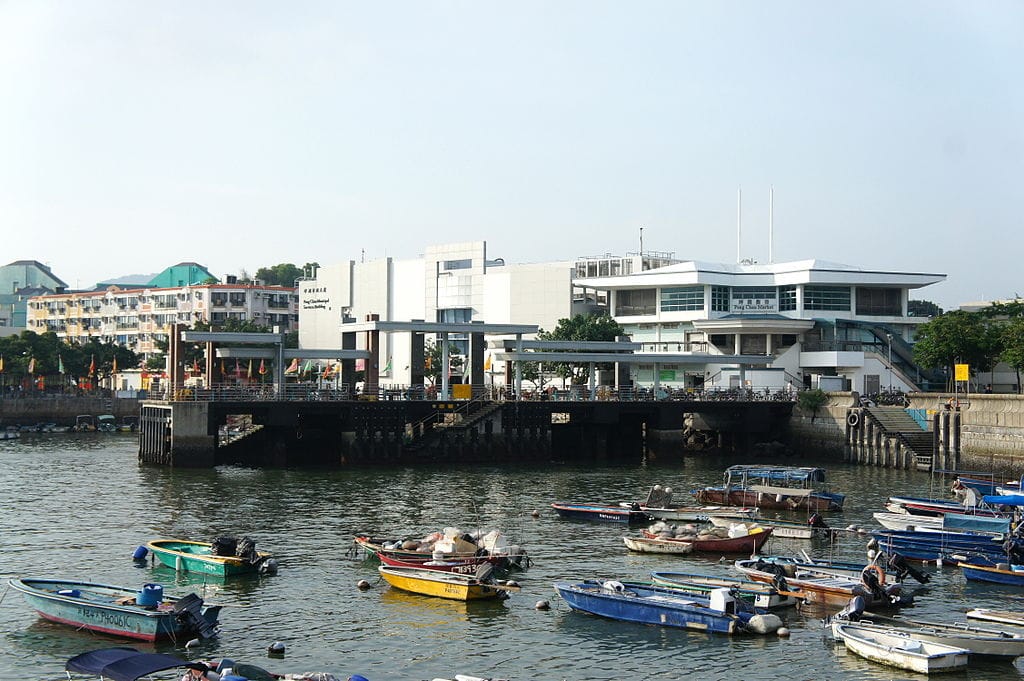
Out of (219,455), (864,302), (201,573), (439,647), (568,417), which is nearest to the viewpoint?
(439,647)

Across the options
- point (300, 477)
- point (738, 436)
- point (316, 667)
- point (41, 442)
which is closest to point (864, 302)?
point (738, 436)

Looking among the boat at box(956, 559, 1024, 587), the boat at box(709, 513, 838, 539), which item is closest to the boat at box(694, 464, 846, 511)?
the boat at box(709, 513, 838, 539)

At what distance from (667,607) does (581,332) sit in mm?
89882

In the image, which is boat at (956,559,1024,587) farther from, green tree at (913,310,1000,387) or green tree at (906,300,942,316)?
green tree at (906,300,942,316)

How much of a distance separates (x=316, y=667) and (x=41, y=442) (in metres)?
94.9

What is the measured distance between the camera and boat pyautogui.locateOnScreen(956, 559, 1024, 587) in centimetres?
4666

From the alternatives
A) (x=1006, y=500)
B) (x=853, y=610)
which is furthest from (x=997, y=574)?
(x=1006, y=500)

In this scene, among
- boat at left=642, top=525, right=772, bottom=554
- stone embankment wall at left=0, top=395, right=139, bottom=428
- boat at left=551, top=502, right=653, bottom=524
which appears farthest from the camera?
stone embankment wall at left=0, top=395, right=139, bottom=428

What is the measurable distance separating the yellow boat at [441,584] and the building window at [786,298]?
301 ft

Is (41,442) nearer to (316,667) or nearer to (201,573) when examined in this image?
(201,573)

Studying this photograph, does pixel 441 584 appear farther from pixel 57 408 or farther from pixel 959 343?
pixel 57 408

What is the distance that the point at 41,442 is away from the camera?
11994 centimetres

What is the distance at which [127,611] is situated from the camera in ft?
121

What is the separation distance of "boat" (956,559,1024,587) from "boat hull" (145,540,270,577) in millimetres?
28617
